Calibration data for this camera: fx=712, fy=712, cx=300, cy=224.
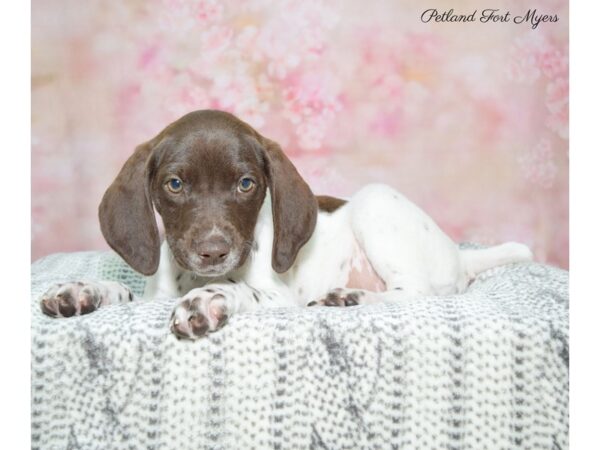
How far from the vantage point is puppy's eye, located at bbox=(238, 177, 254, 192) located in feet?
11.0

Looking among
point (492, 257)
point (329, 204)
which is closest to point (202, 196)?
point (329, 204)

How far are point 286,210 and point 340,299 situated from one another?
508mm

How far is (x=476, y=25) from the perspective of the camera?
4266 mm

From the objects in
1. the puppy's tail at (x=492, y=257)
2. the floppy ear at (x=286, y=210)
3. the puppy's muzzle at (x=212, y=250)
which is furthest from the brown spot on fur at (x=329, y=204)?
the puppy's muzzle at (x=212, y=250)

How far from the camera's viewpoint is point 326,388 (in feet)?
8.75

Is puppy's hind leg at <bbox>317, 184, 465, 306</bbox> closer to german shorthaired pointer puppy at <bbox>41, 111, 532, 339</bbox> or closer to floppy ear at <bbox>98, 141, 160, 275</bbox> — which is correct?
german shorthaired pointer puppy at <bbox>41, 111, 532, 339</bbox>

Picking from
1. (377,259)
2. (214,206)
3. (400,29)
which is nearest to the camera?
(214,206)

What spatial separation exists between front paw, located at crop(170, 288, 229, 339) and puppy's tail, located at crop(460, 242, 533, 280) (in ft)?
6.79

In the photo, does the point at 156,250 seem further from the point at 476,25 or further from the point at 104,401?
the point at 476,25

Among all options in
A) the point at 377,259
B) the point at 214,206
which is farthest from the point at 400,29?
the point at 214,206

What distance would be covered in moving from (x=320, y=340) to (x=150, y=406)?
0.69 meters

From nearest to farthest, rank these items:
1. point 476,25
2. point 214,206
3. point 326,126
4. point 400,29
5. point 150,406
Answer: point 150,406 → point 214,206 → point 476,25 → point 400,29 → point 326,126

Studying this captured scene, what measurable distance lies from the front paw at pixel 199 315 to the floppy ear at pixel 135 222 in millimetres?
635

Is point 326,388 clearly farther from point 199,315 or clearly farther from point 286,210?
point 286,210
